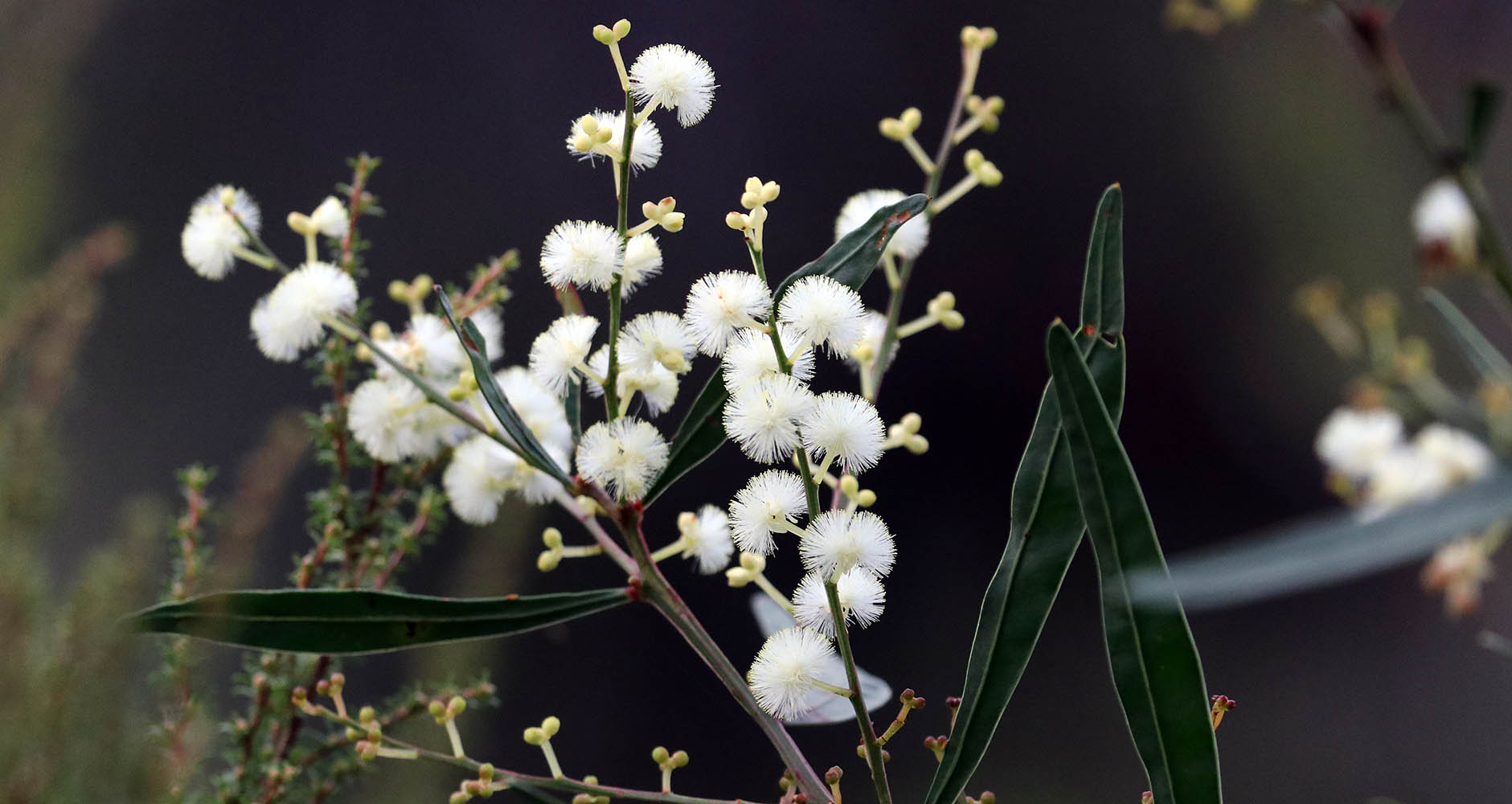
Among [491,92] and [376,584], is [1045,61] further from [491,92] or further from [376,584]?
[376,584]

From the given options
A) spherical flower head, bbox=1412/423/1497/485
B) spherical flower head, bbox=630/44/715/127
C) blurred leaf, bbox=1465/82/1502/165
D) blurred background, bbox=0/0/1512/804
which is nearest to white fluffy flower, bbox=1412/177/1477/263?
spherical flower head, bbox=1412/423/1497/485

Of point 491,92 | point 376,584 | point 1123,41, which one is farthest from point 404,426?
point 1123,41

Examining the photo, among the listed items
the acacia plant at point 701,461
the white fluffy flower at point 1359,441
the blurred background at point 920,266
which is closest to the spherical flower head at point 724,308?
the acacia plant at point 701,461

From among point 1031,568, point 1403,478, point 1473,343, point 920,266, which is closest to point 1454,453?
point 1403,478

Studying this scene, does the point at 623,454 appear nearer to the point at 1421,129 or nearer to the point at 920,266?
the point at 1421,129

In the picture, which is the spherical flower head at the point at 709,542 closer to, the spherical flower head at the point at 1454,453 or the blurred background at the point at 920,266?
the spherical flower head at the point at 1454,453

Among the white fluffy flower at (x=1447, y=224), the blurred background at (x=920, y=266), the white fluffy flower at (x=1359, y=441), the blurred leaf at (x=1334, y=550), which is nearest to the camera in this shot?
the blurred leaf at (x=1334, y=550)
